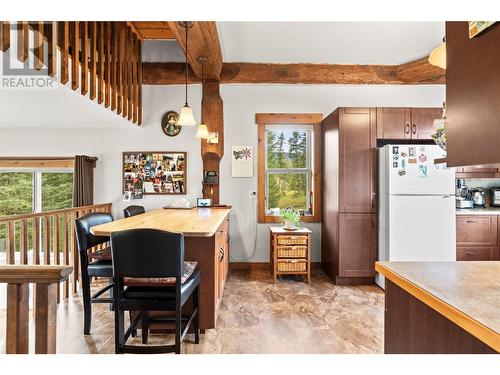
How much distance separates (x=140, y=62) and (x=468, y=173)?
4.57 metres

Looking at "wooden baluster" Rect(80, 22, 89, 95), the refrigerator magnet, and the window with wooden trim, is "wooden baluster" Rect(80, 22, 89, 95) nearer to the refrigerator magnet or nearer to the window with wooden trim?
the window with wooden trim

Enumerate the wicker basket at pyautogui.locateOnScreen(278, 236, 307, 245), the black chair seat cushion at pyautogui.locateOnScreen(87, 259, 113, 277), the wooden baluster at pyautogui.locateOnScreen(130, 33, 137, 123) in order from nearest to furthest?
the black chair seat cushion at pyautogui.locateOnScreen(87, 259, 113, 277) → the wicker basket at pyautogui.locateOnScreen(278, 236, 307, 245) → the wooden baluster at pyautogui.locateOnScreen(130, 33, 137, 123)

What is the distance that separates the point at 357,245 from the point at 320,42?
2564mm

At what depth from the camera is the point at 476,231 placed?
11.5 ft

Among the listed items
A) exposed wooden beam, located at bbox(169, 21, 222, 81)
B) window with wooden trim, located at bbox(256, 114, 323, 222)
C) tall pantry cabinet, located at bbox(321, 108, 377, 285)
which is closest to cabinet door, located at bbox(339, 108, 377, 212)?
tall pantry cabinet, located at bbox(321, 108, 377, 285)

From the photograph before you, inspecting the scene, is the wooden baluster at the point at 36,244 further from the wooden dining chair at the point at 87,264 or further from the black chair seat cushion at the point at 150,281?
the black chair seat cushion at the point at 150,281

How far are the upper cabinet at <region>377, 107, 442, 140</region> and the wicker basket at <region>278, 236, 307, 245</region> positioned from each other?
1541 mm

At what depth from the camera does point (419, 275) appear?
1.11 m

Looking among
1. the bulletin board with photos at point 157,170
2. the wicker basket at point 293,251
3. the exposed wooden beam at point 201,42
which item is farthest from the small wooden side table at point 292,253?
the exposed wooden beam at point 201,42

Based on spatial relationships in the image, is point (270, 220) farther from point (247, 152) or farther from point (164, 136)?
point (164, 136)

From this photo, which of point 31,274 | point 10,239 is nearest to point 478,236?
point 31,274

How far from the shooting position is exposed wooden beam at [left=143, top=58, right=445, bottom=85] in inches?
164

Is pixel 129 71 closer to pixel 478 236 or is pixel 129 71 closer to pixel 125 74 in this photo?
pixel 125 74

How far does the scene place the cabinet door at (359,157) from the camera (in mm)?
3479
